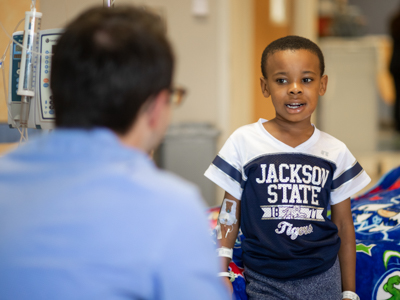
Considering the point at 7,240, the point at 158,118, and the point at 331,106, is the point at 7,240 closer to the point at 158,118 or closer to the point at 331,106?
the point at 158,118

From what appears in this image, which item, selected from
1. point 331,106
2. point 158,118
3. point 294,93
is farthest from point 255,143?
point 331,106

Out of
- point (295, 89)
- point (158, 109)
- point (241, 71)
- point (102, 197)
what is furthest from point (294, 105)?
point (241, 71)

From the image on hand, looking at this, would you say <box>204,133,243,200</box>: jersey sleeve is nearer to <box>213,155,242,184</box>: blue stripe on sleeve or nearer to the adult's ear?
<box>213,155,242,184</box>: blue stripe on sleeve

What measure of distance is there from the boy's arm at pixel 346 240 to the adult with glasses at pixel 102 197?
0.75 metres

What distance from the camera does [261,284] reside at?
3.88 ft

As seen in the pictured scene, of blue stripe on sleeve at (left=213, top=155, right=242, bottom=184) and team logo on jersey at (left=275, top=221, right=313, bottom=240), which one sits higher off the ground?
blue stripe on sleeve at (left=213, top=155, right=242, bottom=184)

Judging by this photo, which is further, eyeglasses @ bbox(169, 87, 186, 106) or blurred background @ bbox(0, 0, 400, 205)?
blurred background @ bbox(0, 0, 400, 205)

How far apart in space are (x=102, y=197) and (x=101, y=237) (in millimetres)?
50

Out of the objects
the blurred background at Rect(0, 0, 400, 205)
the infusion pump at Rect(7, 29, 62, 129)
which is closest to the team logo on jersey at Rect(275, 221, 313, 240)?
the infusion pump at Rect(7, 29, 62, 129)

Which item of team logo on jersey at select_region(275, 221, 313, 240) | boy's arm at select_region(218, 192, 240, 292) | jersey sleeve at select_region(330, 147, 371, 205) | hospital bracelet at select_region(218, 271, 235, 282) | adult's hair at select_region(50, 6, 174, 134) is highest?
adult's hair at select_region(50, 6, 174, 134)

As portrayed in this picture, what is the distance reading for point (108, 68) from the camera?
620 mm

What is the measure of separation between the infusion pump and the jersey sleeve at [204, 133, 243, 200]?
20.4 inches

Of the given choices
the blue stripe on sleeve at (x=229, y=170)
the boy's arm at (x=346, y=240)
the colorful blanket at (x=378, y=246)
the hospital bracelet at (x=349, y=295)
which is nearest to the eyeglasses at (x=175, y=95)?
the blue stripe on sleeve at (x=229, y=170)

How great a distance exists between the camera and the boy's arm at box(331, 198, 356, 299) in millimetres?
1266
